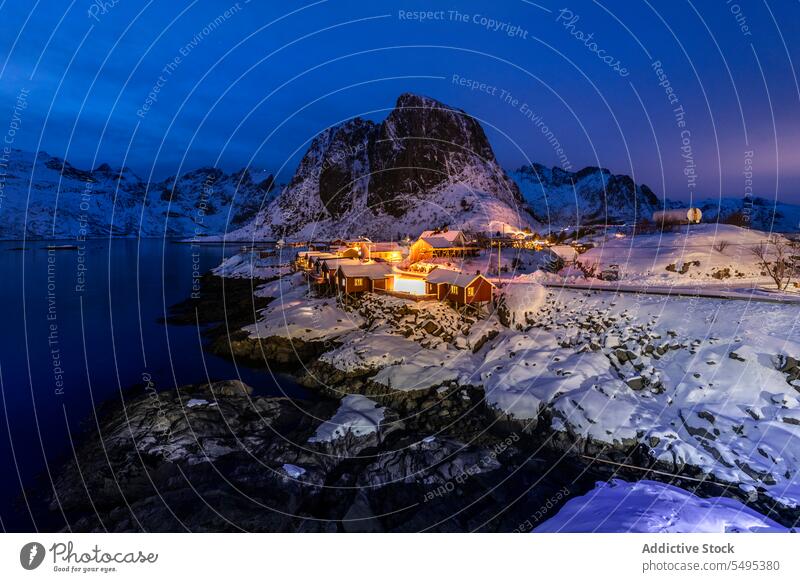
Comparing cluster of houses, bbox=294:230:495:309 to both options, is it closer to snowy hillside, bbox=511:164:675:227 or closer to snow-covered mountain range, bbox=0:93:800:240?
snow-covered mountain range, bbox=0:93:800:240

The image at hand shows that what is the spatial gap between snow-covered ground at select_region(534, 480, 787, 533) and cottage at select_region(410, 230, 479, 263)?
4464 cm

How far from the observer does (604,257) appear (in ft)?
136

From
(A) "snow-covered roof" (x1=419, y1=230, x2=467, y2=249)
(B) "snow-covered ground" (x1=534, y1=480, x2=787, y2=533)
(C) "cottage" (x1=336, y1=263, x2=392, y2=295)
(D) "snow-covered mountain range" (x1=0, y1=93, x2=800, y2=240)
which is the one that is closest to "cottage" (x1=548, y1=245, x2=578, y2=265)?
(A) "snow-covered roof" (x1=419, y1=230, x2=467, y2=249)

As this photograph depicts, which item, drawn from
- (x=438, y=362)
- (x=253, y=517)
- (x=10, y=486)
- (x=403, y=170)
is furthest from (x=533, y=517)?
(x=403, y=170)

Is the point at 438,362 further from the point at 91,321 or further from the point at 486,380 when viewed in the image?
the point at 91,321

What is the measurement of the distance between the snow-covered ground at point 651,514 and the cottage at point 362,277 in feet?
91.5

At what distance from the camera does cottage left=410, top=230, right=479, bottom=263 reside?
56.4m

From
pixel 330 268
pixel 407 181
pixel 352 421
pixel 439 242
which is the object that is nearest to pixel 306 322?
pixel 330 268

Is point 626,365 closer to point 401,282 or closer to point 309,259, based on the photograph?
point 401,282

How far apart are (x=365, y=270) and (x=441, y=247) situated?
73.2 feet

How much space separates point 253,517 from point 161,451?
727 cm

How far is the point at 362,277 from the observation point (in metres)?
37.3

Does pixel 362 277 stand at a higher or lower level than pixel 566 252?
lower

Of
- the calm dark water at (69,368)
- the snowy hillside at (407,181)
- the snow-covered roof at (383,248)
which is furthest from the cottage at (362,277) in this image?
the snowy hillside at (407,181)
